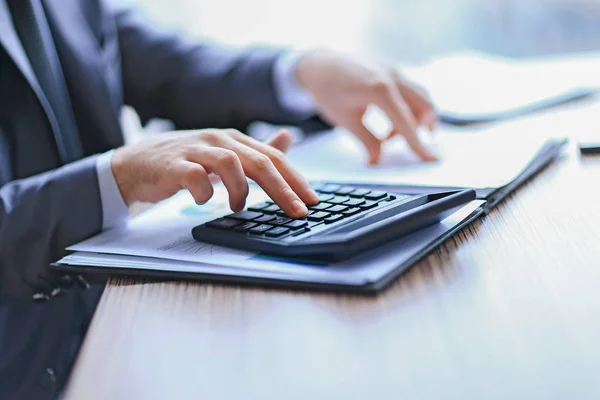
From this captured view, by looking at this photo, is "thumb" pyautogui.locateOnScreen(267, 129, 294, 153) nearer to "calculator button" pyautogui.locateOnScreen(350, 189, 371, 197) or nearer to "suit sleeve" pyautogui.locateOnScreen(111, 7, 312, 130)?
"calculator button" pyautogui.locateOnScreen(350, 189, 371, 197)

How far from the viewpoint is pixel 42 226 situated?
0.64m

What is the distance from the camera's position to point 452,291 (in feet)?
1.44

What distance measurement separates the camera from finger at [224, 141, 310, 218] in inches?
21.7

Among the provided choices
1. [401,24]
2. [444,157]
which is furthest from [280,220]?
[401,24]

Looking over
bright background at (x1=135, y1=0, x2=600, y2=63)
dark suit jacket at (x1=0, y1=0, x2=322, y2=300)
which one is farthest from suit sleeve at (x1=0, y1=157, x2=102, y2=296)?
bright background at (x1=135, y1=0, x2=600, y2=63)

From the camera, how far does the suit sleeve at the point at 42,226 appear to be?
635 millimetres

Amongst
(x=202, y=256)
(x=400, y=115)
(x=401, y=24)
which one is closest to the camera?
(x=202, y=256)

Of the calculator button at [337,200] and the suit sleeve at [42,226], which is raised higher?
the suit sleeve at [42,226]

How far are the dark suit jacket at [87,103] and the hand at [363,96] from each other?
89 millimetres

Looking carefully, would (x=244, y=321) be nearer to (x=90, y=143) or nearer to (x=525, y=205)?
(x=525, y=205)

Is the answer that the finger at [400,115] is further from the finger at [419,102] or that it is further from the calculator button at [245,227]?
the calculator button at [245,227]

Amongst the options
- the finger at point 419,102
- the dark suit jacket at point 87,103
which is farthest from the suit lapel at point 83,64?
the finger at point 419,102

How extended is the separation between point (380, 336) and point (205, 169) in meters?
0.27

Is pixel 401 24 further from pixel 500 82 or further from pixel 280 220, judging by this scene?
pixel 280 220
